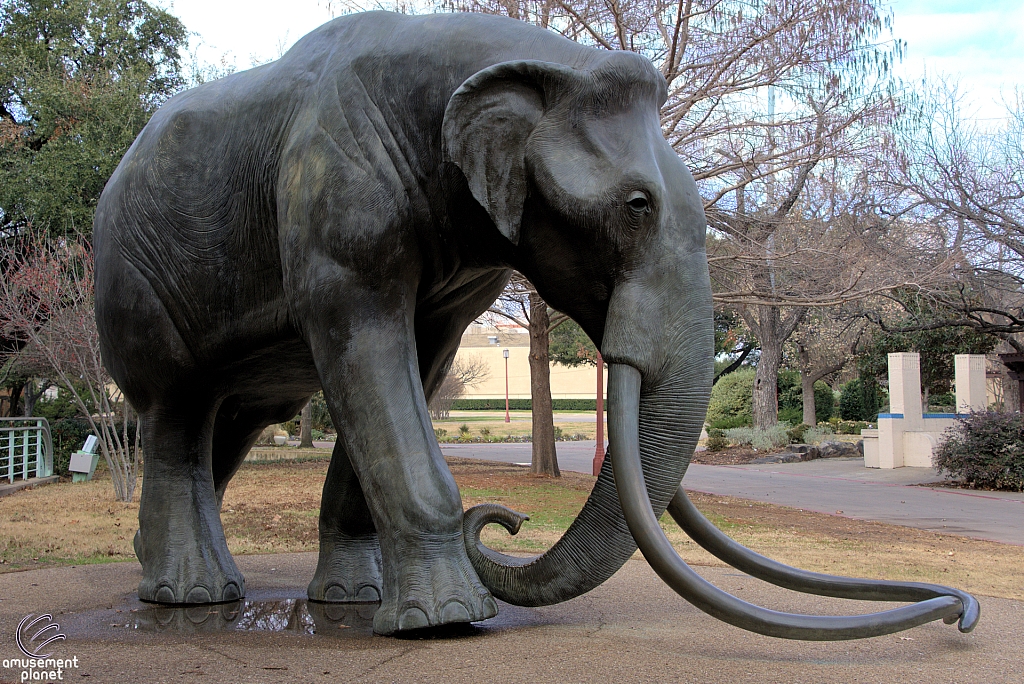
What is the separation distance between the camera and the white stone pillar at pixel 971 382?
746 inches

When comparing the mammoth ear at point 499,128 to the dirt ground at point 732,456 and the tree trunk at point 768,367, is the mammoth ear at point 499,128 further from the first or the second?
the tree trunk at point 768,367

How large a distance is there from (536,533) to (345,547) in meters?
5.24

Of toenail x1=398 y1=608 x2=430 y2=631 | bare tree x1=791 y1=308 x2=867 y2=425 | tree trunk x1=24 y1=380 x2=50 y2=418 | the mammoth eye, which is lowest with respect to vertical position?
toenail x1=398 y1=608 x2=430 y2=631

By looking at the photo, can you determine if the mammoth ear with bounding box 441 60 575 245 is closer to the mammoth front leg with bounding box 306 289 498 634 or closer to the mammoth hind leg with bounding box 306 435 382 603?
the mammoth front leg with bounding box 306 289 498 634

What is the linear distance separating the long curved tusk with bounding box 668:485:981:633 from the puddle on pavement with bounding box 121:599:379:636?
3.96 ft

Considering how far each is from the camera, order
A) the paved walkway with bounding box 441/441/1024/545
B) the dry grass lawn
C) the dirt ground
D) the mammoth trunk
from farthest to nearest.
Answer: the dirt ground, the paved walkway with bounding box 441/441/1024/545, the dry grass lawn, the mammoth trunk

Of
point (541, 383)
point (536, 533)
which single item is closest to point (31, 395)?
point (541, 383)

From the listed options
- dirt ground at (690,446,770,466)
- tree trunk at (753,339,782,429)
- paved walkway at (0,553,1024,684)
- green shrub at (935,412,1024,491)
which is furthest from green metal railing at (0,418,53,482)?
tree trunk at (753,339,782,429)

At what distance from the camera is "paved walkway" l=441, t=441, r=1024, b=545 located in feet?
35.9

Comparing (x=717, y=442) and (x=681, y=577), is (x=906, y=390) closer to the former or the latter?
(x=717, y=442)

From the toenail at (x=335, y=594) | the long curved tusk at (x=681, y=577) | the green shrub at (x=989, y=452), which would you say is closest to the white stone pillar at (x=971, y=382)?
the green shrub at (x=989, y=452)

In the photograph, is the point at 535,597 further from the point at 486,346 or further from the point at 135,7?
the point at 486,346

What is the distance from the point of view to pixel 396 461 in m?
3.00

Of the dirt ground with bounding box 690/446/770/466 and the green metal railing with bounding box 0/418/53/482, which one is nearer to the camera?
the green metal railing with bounding box 0/418/53/482
